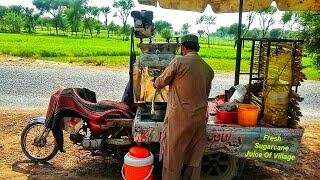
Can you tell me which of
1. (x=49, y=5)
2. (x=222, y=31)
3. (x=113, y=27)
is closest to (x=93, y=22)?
(x=113, y=27)

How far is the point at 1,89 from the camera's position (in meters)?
11.7

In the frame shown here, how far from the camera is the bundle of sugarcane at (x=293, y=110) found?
433 centimetres

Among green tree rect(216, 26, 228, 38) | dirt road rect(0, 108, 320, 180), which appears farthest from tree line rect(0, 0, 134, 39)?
dirt road rect(0, 108, 320, 180)

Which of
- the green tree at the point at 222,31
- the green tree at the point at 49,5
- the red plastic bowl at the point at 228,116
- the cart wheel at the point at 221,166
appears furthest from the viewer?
the green tree at the point at 222,31

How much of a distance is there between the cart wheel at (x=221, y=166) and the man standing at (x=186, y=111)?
0.63 m

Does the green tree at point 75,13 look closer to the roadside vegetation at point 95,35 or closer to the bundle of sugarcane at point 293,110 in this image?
the roadside vegetation at point 95,35

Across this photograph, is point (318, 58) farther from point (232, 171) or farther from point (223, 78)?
point (232, 171)

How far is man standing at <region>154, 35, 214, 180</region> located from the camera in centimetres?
379

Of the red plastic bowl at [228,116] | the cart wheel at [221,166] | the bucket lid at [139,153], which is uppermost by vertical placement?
the red plastic bowl at [228,116]

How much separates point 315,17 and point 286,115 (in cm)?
1104

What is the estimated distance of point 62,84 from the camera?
44.2 feet

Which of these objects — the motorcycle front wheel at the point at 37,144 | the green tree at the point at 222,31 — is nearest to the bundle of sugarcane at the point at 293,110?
the motorcycle front wheel at the point at 37,144

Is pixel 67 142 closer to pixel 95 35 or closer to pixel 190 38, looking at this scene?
pixel 190 38

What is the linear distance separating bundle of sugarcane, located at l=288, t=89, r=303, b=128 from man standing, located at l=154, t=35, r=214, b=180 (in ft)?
3.82
